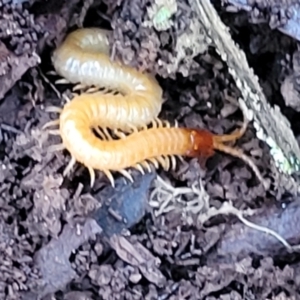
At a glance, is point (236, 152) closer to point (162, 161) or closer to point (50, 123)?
point (162, 161)

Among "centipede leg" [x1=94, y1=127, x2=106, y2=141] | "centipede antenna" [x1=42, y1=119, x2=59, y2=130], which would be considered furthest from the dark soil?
"centipede leg" [x1=94, y1=127, x2=106, y2=141]

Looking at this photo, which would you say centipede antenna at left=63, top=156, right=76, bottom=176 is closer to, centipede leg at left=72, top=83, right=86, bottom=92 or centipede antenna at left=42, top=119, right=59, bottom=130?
centipede antenna at left=42, top=119, right=59, bottom=130

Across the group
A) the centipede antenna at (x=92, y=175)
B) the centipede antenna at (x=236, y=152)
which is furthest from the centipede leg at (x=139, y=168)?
the centipede antenna at (x=236, y=152)

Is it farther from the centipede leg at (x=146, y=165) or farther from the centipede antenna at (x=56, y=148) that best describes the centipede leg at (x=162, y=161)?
the centipede antenna at (x=56, y=148)

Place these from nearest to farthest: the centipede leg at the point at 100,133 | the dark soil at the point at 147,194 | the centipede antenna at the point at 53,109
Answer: the dark soil at the point at 147,194 < the centipede antenna at the point at 53,109 < the centipede leg at the point at 100,133

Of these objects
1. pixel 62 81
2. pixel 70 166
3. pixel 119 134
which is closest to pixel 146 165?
pixel 119 134
